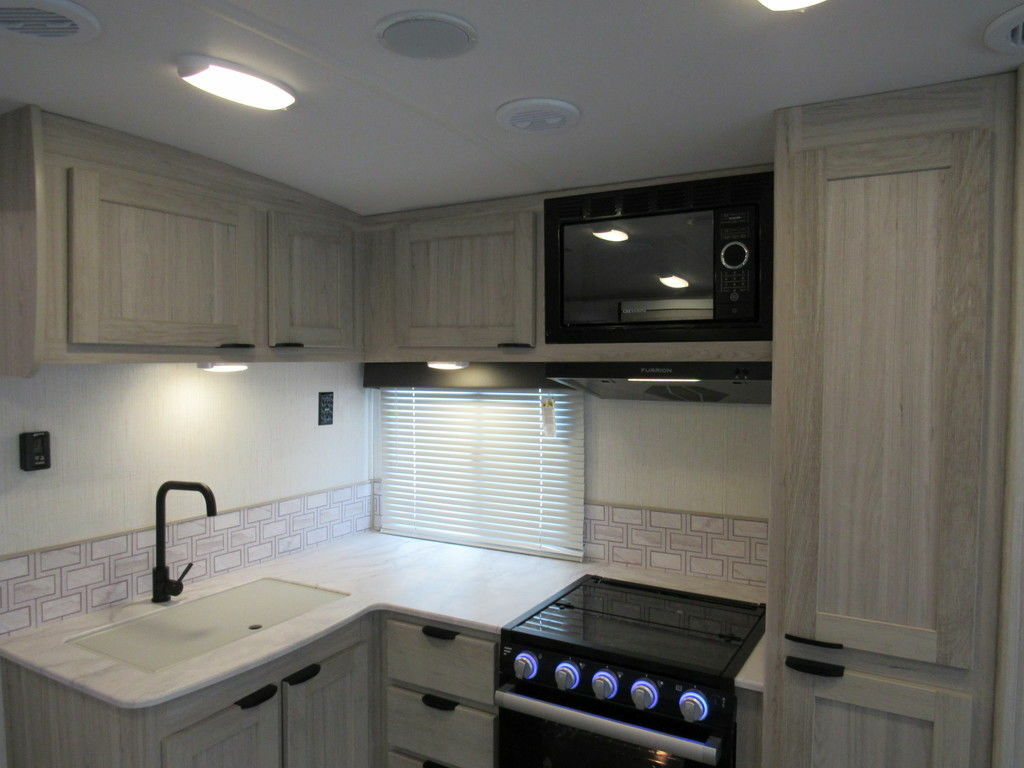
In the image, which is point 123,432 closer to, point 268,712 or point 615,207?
point 268,712

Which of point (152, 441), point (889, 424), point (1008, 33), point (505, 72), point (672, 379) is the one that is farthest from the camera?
point (152, 441)

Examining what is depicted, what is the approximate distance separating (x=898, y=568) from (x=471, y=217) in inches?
68.2

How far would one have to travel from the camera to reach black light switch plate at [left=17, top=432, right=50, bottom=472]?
197 centimetres

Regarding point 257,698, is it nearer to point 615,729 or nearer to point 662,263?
point 615,729

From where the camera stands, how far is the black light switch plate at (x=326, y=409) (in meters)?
2.98

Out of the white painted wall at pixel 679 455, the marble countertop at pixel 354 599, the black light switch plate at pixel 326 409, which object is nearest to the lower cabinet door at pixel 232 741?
the marble countertop at pixel 354 599

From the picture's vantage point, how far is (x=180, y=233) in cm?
202

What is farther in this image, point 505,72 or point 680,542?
point 680,542

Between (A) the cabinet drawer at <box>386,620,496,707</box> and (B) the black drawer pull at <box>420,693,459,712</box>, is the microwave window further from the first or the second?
(B) the black drawer pull at <box>420,693,459,712</box>

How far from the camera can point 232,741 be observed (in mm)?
1845

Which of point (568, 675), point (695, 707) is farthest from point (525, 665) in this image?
point (695, 707)

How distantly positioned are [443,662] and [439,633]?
0.33ft

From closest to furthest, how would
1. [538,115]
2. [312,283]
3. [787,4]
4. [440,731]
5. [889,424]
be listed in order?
[787,4] < [889,424] < [538,115] < [440,731] < [312,283]

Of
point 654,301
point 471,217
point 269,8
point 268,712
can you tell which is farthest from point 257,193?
point 268,712
